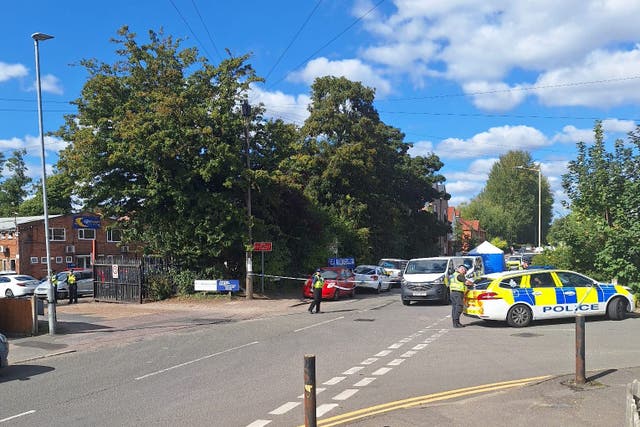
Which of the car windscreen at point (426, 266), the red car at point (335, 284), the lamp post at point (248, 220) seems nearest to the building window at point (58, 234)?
the lamp post at point (248, 220)

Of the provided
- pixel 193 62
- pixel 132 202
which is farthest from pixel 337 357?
pixel 193 62

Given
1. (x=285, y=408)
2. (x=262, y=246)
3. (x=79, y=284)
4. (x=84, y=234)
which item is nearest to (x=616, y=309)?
(x=285, y=408)

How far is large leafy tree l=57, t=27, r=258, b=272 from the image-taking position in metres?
24.0

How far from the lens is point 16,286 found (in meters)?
31.9

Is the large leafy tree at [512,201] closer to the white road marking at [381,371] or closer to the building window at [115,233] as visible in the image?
the building window at [115,233]

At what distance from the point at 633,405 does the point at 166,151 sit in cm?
2133

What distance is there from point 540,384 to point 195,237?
19.6 m

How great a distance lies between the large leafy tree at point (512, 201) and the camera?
289ft

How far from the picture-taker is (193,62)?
2667 cm

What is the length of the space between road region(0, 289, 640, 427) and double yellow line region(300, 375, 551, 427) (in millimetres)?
234

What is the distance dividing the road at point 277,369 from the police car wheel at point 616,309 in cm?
27

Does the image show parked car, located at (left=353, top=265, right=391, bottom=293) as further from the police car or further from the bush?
the police car

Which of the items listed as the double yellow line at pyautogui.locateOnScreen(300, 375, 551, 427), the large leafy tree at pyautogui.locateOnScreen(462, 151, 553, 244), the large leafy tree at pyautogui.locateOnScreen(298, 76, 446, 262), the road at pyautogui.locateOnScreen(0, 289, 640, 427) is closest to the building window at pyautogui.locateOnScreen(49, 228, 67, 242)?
the large leafy tree at pyautogui.locateOnScreen(298, 76, 446, 262)

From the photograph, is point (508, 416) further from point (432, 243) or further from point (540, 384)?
point (432, 243)
